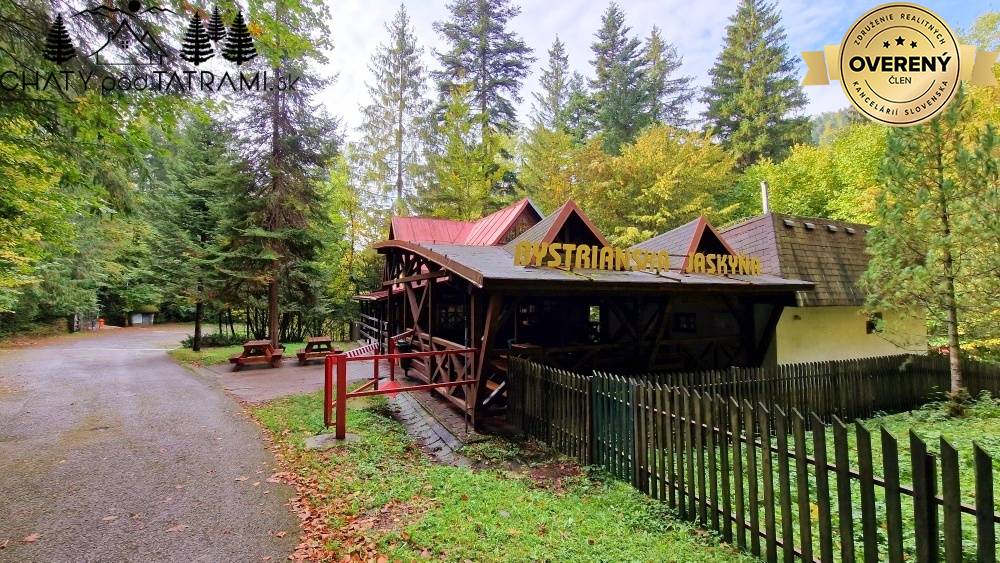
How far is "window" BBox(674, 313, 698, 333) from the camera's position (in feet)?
37.3

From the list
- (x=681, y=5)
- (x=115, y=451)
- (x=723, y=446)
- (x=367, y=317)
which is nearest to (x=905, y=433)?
(x=723, y=446)

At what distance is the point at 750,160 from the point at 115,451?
2827 cm

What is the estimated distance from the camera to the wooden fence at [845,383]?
Result: 6.87 metres

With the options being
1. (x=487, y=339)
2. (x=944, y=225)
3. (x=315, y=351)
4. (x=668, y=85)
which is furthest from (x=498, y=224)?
(x=668, y=85)

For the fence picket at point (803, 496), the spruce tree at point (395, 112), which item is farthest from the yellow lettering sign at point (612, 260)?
the spruce tree at point (395, 112)

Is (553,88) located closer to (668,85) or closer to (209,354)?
(668,85)

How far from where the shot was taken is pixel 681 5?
9.66 meters

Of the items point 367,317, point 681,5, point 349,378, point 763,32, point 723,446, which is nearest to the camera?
point 723,446

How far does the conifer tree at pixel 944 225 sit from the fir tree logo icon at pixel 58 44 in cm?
1329

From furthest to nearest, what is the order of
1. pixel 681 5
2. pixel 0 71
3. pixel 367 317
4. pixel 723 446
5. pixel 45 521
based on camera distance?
pixel 367 317, pixel 681 5, pixel 0 71, pixel 45 521, pixel 723 446

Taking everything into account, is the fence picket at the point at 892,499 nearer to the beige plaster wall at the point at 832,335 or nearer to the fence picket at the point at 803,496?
the fence picket at the point at 803,496

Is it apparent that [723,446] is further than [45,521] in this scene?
No

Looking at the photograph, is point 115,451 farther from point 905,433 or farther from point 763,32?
point 763,32

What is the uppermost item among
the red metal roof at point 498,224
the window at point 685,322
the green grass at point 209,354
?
the red metal roof at point 498,224
